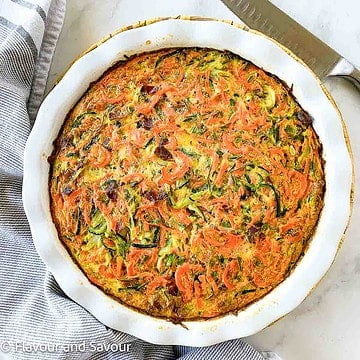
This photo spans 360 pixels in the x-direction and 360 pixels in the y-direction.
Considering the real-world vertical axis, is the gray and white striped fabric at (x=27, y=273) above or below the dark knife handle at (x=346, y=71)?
below

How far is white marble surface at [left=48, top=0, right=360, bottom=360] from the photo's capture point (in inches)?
90.3

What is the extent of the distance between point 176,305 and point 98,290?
22 cm

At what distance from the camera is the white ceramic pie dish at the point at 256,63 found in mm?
2014

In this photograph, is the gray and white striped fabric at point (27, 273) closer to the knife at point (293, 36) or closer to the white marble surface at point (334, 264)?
the white marble surface at point (334, 264)

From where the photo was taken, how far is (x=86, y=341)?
2.14 metres

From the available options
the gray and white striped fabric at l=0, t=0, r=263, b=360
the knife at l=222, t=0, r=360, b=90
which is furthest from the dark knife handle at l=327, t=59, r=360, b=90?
the gray and white striped fabric at l=0, t=0, r=263, b=360

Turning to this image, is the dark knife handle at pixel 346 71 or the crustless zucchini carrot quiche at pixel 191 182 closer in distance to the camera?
the crustless zucchini carrot quiche at pixel 191 182

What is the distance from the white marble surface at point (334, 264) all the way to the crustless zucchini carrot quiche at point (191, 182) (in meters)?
0.31

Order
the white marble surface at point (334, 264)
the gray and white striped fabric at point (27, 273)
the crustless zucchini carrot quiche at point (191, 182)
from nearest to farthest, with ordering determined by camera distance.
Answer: the crustless zucchini carrot quiche at point (191, 182)
the gray and white striped fabric at point (27, 273)
the white marble surface at point (334, 264)

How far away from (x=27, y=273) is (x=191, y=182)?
2.01 feet

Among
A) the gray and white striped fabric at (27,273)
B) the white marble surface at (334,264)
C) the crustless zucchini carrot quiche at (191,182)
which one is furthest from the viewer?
the white marble surface at (334,264)

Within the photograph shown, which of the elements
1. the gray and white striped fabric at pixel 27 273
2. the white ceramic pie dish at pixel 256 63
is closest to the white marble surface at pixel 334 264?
the gray and white striped fabric at pixel 27 273

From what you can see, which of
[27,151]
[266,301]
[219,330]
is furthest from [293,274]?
[27,151]

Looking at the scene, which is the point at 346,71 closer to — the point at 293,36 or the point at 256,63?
the point at 293,36
